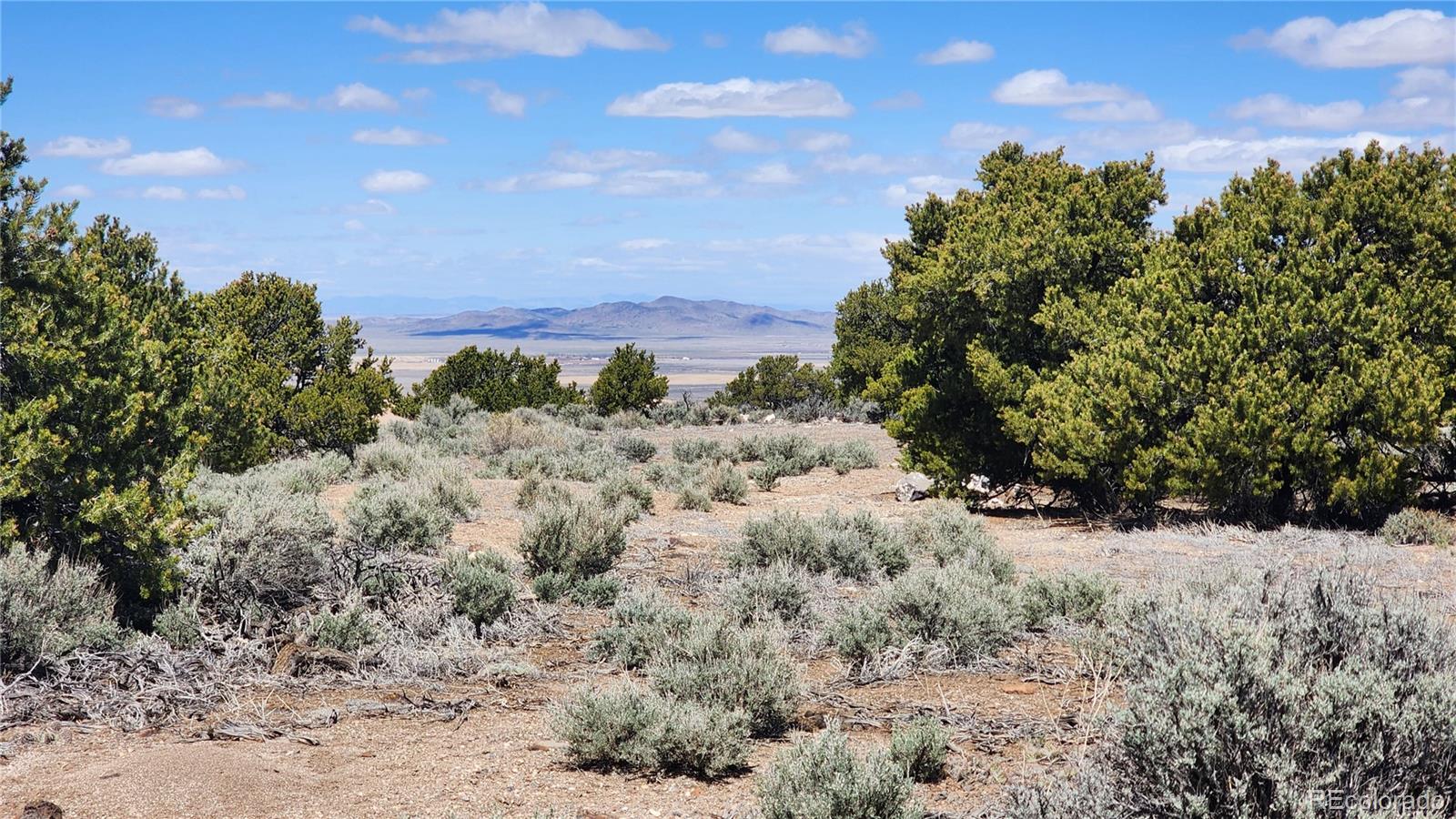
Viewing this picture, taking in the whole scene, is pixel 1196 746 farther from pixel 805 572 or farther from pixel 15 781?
pixel 805 572

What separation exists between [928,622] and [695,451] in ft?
51.8

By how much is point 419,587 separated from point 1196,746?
6141mm

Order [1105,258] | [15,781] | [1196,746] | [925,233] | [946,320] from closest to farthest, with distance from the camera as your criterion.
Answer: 1. [1196,746]
2. [15,781]
3. [1105,258]
4. [946,320]
5. [925,233]

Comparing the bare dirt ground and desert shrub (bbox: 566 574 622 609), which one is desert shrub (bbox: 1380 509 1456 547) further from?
desert shrub (bbox: 566 574 622 609)

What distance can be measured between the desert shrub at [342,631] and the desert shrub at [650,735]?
8.18ft

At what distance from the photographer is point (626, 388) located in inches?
1313

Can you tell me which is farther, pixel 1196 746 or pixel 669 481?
pixel 669 481

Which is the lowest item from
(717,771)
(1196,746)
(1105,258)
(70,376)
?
(717,771)

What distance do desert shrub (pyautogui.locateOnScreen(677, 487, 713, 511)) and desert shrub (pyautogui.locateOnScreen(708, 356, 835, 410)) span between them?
21706 mm

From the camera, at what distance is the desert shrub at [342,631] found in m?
7.36

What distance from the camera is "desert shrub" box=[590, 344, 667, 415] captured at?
3319cm

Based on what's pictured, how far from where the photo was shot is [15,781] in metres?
5.00

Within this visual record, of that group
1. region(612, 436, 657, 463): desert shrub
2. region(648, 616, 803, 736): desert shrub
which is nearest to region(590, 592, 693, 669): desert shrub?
region(648, 616, 803, 736): desert shrub

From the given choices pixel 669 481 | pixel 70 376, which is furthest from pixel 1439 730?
pixel 669 481
